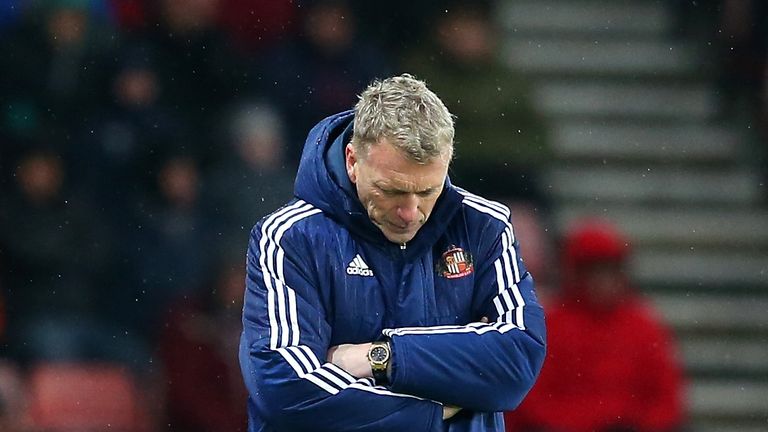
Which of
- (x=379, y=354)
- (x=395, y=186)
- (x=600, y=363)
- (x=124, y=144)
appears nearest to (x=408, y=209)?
(x=395, y=186)

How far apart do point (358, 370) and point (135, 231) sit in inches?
161

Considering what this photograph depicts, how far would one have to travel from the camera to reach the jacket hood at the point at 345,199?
2971 mm

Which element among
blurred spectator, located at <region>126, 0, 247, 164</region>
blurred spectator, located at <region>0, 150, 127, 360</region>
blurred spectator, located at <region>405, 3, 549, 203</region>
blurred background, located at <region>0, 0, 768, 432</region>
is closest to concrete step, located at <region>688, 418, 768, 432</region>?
blurred background, located at <region>0, 0, 768, 432</region>

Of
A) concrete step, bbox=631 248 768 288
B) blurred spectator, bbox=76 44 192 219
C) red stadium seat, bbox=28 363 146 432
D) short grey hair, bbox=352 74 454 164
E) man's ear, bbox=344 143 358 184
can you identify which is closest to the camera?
short grey hair, bbox=352 74 454 164

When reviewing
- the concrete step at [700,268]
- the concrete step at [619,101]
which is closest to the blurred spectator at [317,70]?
the concrete step at [619,101]

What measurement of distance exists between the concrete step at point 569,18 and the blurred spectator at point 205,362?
2534 mm

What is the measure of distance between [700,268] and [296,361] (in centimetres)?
531

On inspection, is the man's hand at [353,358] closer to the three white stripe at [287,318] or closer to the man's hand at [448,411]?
the three white stripe at [287,318]

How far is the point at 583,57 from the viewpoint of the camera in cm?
821

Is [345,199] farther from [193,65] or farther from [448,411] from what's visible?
[193,65]

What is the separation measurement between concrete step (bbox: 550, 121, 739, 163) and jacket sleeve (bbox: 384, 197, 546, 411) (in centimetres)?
504

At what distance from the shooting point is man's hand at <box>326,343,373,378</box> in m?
2.93

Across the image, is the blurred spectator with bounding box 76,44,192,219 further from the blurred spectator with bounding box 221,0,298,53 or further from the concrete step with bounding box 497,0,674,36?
the concrete step with bounding box 497,0,674,36

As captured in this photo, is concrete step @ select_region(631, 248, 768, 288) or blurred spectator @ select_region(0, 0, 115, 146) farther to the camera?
concrete step @ select_region(631, 248, 768, 288)
